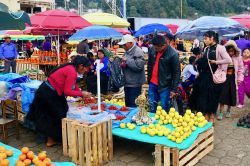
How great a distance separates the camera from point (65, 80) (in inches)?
196

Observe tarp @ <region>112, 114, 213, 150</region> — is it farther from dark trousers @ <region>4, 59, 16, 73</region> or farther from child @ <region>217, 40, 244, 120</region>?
dark trousers @ <region>4, 59, 16, 73</region>

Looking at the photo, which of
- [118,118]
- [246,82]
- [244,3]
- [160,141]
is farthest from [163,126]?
[244,3]

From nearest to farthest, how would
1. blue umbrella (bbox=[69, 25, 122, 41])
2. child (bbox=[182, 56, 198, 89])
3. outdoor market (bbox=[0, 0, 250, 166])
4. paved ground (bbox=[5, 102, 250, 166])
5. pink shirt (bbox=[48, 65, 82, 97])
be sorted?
outdoor market (bbox=[0, 0, 250, 166])
paved ground (bbox=[5, 102, 250, 166])
pink shirt (bbox=[48, 65, 82, 97])
child (bbox=[182, 56, 198, 89])
blue umbrella (bbox=[69, 25, 122, 41])

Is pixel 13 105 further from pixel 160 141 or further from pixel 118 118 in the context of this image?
pixel 160 141

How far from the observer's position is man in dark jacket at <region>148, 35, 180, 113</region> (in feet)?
16.9

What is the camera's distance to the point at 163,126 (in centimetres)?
482

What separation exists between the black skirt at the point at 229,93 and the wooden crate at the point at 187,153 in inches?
71.4

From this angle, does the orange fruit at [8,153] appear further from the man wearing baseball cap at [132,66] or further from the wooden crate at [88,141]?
the man wearing baseball cap at [132,66]

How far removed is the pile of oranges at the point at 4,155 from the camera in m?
3.38

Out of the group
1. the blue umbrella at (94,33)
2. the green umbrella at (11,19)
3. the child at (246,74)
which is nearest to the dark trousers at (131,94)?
the green umbrella at (11,19)

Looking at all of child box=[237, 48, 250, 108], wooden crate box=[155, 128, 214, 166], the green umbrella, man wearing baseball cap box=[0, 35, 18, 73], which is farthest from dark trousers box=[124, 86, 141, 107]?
man wearing baseball cap box=[0, 35, 18, 73]

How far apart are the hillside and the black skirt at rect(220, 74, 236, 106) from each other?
66.0 meters

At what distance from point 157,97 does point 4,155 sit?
2872 millimetres

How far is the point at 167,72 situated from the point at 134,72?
86 cm
